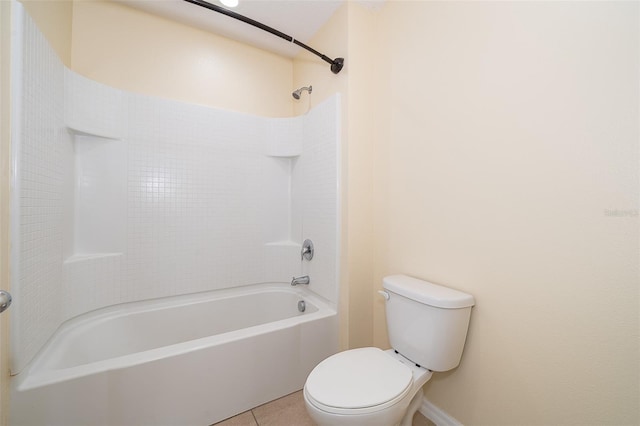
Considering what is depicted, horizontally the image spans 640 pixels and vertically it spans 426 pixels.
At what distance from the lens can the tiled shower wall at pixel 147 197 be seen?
1.07 metres

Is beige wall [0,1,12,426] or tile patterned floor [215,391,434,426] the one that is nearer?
beige wall [0,1,12,426]

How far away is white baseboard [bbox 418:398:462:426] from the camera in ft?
3.90

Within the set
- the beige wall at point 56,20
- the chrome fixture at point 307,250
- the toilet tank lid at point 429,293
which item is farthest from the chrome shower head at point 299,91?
the toilet tank lid at point 429,293

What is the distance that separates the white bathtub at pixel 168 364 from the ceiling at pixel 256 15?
192 cm

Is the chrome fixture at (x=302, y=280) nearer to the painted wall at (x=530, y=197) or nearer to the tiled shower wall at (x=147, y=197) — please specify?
the tiled shower wall at (x=147, y=197)

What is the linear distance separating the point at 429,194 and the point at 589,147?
59cm

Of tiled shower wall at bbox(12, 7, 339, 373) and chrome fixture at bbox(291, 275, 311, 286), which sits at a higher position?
tiled shower wall at bbox(12, 7, 339, 373)

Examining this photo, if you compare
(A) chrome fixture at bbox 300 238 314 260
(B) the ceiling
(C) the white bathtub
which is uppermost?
(B) the ceiling

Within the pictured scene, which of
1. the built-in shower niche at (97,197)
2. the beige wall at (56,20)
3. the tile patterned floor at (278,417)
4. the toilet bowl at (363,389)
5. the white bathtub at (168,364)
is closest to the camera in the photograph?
the toilet bowl at (363,389)

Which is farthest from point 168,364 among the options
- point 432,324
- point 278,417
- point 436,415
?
point 436,415

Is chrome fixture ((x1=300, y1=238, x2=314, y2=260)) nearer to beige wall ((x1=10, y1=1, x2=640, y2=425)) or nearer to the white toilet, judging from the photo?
beige wall ((x1=10, y1=1, x2=640, y2=425))

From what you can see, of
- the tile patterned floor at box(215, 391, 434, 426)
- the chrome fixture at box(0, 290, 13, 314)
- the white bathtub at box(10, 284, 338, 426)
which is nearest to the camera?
the chrome fixture at box(0, 290, 13, 314)

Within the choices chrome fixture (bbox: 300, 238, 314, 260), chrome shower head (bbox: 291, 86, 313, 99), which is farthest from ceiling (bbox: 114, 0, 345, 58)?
chrome fixture (bbox: 300, 238, 314, 260)

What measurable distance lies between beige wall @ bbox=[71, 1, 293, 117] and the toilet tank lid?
1.75m
